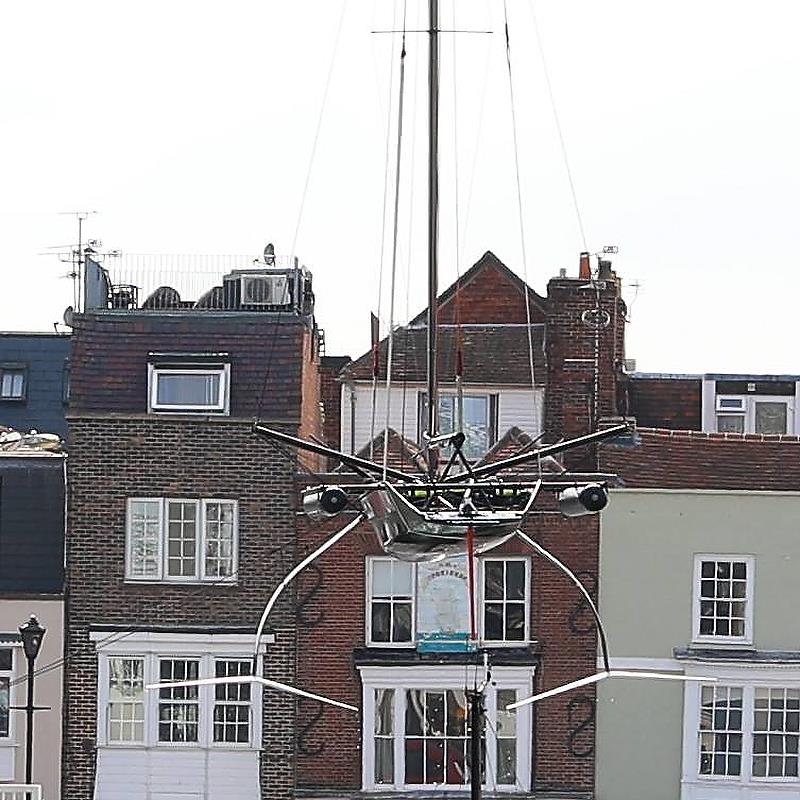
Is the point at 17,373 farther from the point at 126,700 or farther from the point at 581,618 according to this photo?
the point at 581,618

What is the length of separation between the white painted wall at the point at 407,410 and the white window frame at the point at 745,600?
3216 millimetres

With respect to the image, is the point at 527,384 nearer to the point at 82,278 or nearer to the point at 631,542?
the point at 631,542

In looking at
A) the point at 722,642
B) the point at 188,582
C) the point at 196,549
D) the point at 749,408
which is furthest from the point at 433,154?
the point at 749,408

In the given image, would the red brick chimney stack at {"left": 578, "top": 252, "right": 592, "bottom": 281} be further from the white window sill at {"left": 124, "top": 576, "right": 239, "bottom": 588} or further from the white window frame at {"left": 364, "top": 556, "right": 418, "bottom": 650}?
the white window sill at {"left": 124, "top": 576, "right": 239, "bottom": 588}

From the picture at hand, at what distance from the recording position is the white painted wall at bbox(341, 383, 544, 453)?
29484 millimetres

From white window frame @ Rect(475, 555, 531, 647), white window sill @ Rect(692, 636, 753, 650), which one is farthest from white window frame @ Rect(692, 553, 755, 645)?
white window frame @ Rect(475, 555, 531, 647)

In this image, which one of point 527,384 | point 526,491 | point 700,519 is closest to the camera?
point 526,491

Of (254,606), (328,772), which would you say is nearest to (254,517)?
(254,606)

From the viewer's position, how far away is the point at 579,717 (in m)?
27.3

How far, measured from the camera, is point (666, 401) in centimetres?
3244

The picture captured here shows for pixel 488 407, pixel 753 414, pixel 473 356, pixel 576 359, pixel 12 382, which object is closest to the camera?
pixel 576 359

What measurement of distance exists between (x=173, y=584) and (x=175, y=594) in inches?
5.3

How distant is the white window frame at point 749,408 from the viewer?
31016 millimetres

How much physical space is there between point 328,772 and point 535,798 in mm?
2736
